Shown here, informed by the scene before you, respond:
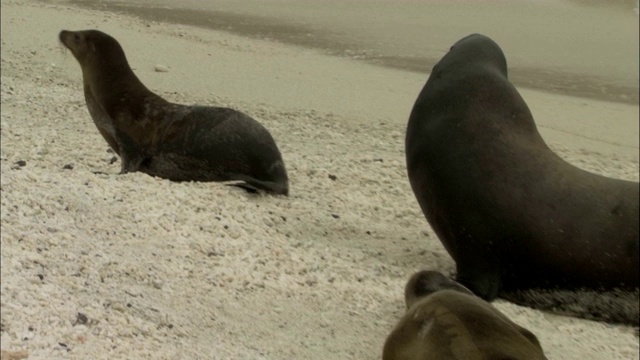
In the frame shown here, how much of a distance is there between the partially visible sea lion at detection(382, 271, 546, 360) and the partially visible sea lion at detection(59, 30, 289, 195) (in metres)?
1.74

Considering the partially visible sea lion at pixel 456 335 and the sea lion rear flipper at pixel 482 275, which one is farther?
the sea lion rear flipper at pixel 482 275

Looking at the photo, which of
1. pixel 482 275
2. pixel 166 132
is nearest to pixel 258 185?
pixel 166 132

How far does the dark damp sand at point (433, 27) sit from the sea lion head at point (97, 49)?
5.90ft

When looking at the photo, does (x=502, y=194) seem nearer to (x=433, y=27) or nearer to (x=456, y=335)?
(x=433, y=27)

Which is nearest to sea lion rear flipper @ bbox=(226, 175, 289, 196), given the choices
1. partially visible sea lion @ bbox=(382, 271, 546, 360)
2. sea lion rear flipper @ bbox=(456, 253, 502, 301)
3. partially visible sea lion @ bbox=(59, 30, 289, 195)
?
partially visible sea lion @ bbox=(59, 30, 289, 195)

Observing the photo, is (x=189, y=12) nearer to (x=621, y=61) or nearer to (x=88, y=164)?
(x=621, y=61)

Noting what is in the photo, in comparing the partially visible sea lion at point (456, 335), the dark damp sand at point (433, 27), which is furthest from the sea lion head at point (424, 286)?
the dark damp sand at point (433, 27)

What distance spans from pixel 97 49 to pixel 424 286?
7.71ft

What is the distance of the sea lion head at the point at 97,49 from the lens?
4.05 metres

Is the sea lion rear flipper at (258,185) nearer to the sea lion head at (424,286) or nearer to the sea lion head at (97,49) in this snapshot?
the sea lion head at (97,49)

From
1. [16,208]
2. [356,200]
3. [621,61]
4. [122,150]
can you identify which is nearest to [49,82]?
[122,150]

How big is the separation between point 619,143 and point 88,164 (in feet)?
7.32

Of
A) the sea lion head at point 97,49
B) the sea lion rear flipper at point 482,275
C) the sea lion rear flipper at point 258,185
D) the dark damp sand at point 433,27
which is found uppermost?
the dark damp sand at point 433,27

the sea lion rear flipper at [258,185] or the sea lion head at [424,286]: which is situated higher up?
the sea lion head at [424,286]
